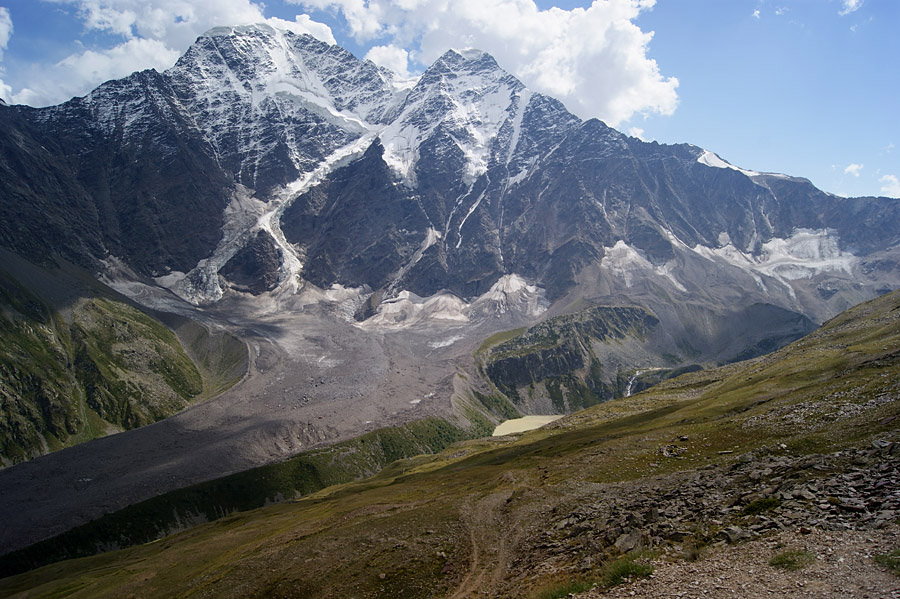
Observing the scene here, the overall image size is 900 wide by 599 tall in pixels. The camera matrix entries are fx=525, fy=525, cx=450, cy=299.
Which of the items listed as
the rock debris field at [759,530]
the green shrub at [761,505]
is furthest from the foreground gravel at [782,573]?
the green shrub at [761,505]

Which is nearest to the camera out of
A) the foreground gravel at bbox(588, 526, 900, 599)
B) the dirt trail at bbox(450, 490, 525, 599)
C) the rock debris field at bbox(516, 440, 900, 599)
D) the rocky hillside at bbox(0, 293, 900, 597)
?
the foreground gravel at bbox(588, 526, 900, 599)

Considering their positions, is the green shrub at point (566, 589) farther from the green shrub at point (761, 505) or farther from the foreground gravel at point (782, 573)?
the green shrub at point (761, 505)

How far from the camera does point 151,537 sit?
454ft

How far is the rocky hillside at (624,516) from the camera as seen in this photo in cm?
2736

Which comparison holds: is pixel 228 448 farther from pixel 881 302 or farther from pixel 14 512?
pixel 881 302

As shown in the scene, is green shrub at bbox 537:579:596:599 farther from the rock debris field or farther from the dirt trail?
the dirt trail

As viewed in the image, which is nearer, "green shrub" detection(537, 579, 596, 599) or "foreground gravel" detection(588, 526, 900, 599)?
"foreground gravel" detection(588, 526, 900, 599)

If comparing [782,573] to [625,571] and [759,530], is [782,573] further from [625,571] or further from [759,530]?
[625,571]

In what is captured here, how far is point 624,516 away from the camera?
36.9 metres

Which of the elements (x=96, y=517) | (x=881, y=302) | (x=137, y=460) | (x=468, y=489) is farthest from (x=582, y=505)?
(x=137, y=460)

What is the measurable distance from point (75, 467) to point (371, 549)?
172396mm

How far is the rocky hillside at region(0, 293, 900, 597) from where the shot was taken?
27359mm

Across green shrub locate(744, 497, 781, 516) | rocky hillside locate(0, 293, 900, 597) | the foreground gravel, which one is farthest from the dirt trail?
green shrub locate(744, 497, 781, 516)

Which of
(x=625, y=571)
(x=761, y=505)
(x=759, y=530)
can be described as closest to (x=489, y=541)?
(x=625, y=571)
